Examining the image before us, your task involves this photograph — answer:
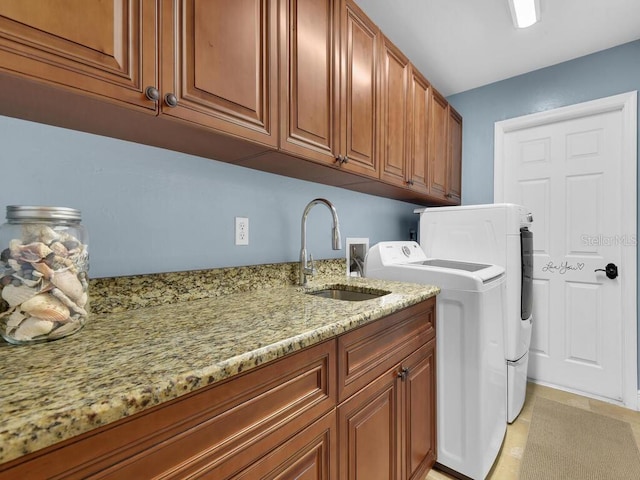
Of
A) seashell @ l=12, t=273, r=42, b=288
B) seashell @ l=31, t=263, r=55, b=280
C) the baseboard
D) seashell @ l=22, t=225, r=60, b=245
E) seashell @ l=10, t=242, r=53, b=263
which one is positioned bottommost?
the baseboard

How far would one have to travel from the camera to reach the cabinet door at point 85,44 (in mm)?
613

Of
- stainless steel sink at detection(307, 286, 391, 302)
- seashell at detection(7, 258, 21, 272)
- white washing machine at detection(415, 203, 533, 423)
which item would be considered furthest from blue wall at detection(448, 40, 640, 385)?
seashell at detection(7, 258, 21, 272)

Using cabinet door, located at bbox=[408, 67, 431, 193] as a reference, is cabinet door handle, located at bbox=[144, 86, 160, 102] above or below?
below

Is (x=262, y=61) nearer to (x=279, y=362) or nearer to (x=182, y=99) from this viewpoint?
(x=182, y=99)

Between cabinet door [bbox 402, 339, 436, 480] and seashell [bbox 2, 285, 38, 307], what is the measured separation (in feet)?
3.84

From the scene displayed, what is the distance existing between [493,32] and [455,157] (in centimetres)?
95

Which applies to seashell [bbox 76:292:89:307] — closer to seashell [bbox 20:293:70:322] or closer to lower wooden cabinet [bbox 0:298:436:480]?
seashell [bbox 20:293:70:322]

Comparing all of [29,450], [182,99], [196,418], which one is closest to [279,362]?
[196,418]

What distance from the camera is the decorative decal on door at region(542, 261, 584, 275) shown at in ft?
7.62

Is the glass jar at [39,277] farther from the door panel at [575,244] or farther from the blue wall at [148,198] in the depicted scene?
the door panel at [575,244]

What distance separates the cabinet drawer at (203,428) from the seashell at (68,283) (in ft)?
1.26

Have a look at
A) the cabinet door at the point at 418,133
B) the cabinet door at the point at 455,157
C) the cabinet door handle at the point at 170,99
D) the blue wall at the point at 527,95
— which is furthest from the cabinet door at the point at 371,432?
the blue wall at the point at 527,95

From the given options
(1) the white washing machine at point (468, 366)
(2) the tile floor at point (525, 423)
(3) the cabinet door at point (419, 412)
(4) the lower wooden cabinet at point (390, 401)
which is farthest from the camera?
(2) the tile floor at point (525, 423)

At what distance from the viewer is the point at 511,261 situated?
1.88 metres
